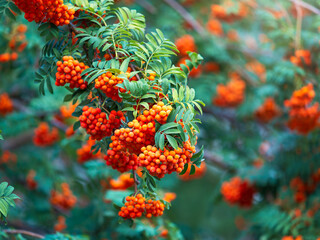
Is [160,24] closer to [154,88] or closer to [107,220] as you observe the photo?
[107,220]

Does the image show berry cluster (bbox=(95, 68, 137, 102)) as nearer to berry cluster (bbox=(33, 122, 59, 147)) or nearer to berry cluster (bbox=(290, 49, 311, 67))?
berry cluster (bbox=(290, 49, 311, 67))

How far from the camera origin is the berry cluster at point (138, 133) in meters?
1.12

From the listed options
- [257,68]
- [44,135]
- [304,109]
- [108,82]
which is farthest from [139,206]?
[257,68]

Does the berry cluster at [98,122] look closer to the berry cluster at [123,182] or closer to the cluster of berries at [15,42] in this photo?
the berry cluster at [123,182]

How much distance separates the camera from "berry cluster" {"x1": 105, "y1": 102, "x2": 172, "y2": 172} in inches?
44.3

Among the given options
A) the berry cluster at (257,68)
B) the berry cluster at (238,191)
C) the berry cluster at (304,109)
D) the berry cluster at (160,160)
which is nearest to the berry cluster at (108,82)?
the berry cluster at (160,160)

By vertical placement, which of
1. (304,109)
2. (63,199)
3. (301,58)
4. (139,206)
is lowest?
(139,206)

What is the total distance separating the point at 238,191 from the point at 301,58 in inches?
42.3

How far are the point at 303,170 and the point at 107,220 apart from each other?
1.37 metres

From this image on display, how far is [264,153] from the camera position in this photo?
3.34m

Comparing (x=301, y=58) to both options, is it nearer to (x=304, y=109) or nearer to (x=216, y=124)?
(x=304, y=109)

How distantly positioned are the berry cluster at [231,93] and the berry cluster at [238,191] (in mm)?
857

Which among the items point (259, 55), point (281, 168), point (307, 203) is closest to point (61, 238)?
point (307, 203)

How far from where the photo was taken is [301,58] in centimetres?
250
